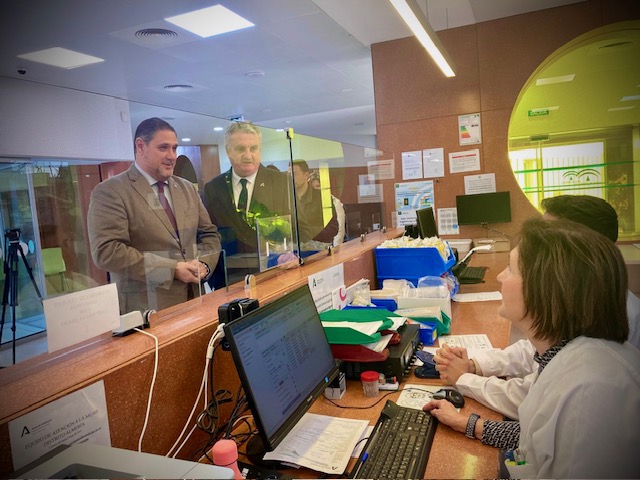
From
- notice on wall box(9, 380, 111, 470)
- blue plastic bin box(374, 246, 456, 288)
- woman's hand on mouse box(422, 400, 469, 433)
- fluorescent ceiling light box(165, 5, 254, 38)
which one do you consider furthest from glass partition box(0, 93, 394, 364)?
fluorescent ceiling light box(165, 5, 254, 38)

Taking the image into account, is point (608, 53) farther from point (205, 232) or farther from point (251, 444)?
point (251, 444)

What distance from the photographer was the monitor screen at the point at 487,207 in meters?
4.41

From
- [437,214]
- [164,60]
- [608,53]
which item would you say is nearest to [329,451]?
[437,214]

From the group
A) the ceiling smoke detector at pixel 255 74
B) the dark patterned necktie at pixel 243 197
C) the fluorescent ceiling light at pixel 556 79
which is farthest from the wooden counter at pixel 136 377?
the fluorescent ceiling light at pixel 556 79

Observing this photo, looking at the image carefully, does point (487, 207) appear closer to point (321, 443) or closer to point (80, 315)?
point (321, 443)

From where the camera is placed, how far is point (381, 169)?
181 inches

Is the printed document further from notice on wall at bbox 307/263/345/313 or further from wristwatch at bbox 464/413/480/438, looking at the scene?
notice on wall at bbox 307/263/345/313

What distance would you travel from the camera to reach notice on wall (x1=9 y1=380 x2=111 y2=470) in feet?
2.48

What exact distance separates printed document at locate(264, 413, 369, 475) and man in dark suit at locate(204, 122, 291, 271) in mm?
1143

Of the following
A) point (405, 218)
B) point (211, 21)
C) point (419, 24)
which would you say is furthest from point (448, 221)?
point (211, 21)

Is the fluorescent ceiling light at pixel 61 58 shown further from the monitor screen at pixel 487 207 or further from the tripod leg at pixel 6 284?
the monitor screen at pixel 487 207

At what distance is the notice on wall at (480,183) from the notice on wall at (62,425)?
425cm

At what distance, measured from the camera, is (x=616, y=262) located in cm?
101

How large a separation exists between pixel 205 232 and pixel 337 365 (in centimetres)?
102
